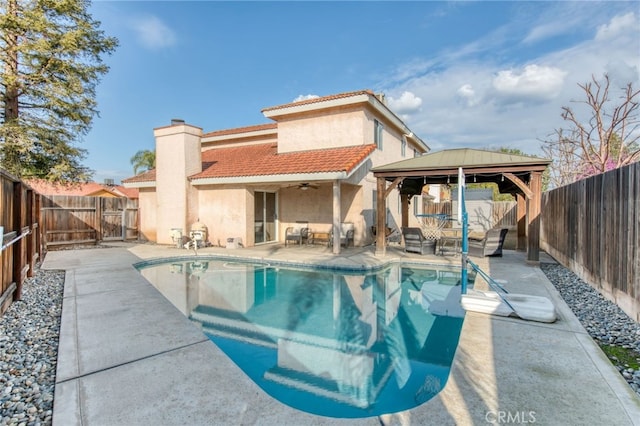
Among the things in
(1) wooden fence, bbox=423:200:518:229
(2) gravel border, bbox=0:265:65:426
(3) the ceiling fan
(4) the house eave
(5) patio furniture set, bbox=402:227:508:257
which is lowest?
(2) gravel border, bbox=0:265:65:426

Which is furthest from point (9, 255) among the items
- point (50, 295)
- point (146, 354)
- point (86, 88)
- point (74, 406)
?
point (86, 88)

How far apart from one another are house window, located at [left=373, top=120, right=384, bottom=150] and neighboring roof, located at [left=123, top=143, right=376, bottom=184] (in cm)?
150

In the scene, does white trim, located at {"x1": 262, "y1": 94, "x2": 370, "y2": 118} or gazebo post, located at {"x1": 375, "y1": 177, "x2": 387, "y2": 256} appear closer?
gazebo post, located at {"x1": 375, "y1": 177, "x2": 387, "y2": 256}

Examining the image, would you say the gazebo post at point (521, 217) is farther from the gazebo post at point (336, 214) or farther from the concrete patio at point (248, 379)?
the concrete patio at point (248, 379)

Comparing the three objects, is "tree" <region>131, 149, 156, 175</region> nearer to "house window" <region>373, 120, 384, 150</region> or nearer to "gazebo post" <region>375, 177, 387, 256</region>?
"house window" <region>373, 120, 384, 150</region>

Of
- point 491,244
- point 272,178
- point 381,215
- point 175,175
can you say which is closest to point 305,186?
point 272,178

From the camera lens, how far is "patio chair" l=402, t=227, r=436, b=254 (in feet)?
40.0

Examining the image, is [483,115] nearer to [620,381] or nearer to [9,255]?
[620,381]

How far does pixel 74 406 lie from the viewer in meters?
3.02

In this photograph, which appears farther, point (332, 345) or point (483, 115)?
point (483, 115)

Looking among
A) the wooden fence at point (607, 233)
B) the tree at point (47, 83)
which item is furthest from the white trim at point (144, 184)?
the wooden fence at point (607, 233)

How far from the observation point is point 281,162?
1472 centimetres

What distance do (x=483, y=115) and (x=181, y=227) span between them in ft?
77.6

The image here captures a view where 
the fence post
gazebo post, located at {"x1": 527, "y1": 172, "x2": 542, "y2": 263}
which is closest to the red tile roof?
gazebo post, located at {"x1": 527, "y1": 172, "x2": 542, "y2": 263}
